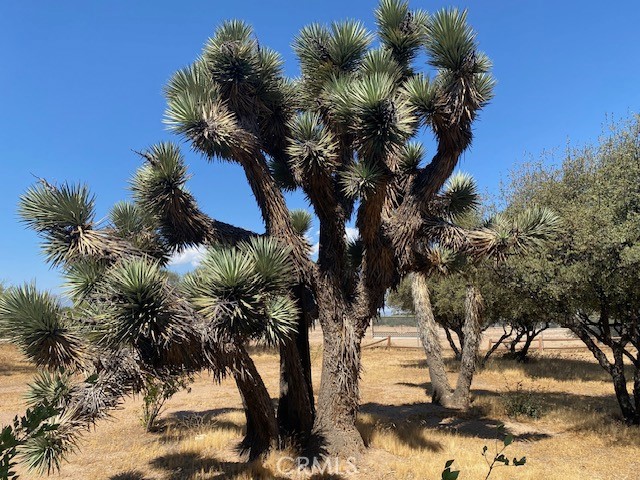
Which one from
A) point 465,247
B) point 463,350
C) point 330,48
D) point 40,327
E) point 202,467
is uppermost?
point 330,48

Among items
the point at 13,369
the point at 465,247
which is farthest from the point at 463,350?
the point at 13,369

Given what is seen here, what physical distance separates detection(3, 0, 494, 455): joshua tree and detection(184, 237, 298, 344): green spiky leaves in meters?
0.98

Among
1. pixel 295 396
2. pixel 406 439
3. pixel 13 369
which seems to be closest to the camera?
pixel 295 396

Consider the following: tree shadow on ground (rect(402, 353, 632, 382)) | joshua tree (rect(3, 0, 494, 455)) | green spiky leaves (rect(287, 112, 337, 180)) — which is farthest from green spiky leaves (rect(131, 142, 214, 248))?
tree shadow on ground (rect(402, 353, 632, 382))

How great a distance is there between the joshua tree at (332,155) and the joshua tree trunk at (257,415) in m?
0.74

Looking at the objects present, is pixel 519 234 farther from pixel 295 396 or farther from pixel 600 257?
pixel 295 396

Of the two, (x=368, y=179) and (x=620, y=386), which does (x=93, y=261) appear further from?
(x=620, y=386)

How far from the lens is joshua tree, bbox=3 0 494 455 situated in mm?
6797

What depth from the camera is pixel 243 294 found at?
548cm

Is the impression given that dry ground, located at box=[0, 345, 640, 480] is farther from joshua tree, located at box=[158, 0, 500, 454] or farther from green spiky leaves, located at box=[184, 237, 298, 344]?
green spiky leaves, located at box=[184, 237, 298, 344]

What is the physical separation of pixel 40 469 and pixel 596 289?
9.92m

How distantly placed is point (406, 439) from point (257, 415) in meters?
3.13

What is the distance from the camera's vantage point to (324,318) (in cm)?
824

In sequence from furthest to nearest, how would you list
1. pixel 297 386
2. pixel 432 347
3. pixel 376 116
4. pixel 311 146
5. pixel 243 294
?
pixel 432 347 < pixel 297 386 < pixel 311 146 < pixel 376 116 < pixel 243 294
